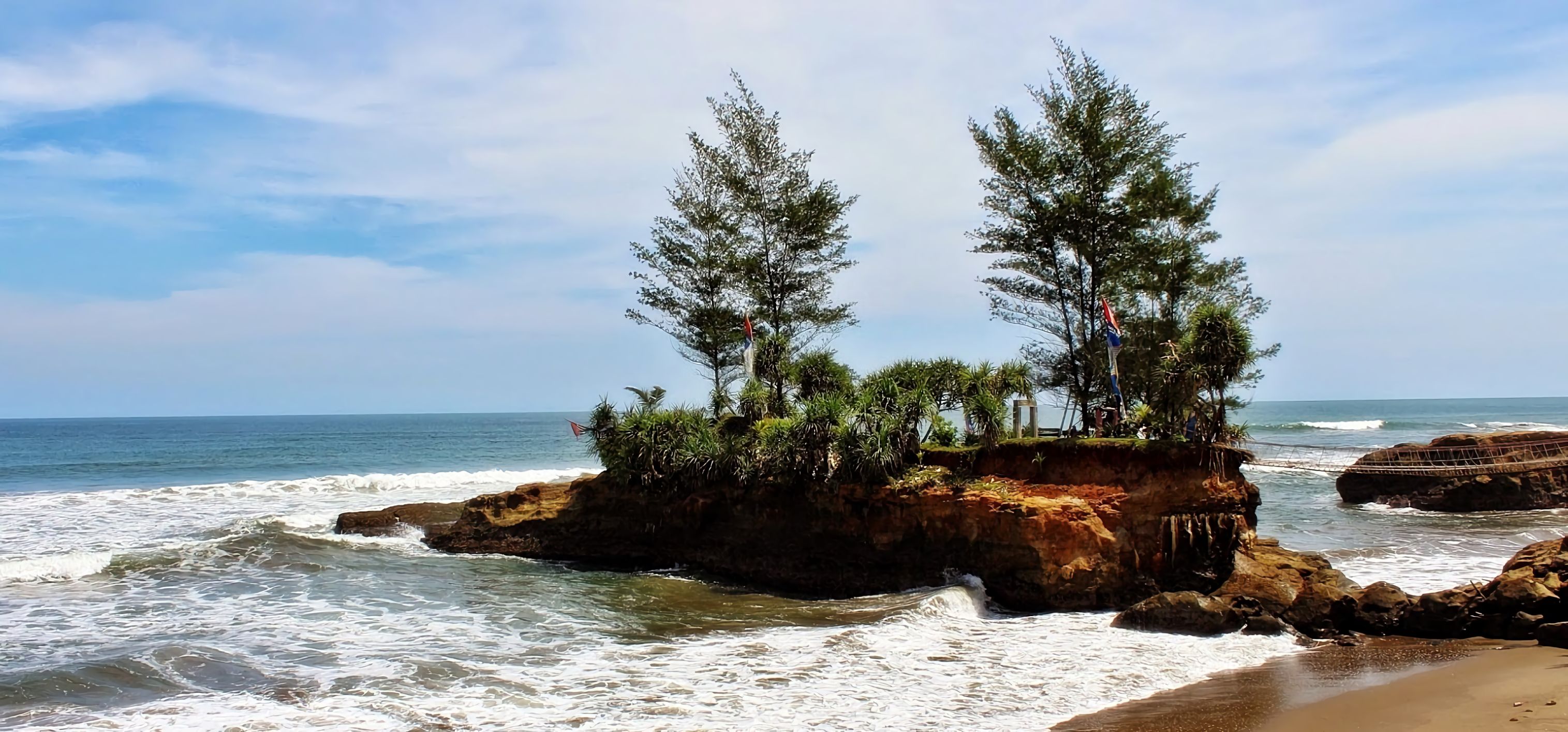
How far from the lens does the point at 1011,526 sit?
1516 cm

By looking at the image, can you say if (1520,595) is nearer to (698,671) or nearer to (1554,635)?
(1554,635)

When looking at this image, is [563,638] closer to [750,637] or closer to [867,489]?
[750,637]

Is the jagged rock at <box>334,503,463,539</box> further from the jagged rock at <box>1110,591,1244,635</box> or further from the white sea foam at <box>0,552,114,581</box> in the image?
the jagged rock at <box>1110,591,1244,635</box>

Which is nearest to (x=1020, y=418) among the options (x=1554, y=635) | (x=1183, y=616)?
(x=1183, y=616)

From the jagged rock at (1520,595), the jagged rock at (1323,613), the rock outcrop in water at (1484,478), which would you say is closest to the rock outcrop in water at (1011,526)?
the jagged rock at (1323,613)

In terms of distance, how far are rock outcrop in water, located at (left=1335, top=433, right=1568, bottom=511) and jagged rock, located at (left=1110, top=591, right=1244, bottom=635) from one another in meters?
17.7

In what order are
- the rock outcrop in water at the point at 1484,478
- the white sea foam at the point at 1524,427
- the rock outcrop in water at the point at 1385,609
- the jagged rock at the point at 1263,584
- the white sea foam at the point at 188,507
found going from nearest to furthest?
the rock outcrop in water at the point at 1385,609, the jagged rock at the point at 1263,584, the white sea foam at the point at 188,507, the rock outcrop in water at the point at 1484,478, the white sea foam at the point at 1524,427

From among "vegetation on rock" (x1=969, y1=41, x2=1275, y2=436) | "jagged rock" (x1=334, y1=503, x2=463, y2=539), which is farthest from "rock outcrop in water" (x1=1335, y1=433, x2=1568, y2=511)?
"jagged rock" (x1=334, y1=503, x2=463, y2=539)

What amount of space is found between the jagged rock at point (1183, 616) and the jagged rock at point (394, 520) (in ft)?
51.0

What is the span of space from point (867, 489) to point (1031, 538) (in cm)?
298

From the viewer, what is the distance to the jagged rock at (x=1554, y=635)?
11.7 meters

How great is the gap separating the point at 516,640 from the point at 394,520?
11159 mm

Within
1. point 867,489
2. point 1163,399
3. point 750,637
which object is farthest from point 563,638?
point 1163,399

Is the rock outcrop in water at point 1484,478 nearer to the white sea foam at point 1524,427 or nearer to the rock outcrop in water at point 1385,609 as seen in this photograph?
the white sea foam at point 1524,427
